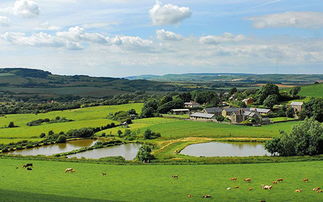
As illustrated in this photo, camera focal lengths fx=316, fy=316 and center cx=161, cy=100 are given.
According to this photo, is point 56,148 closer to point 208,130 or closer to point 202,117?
point 208,130

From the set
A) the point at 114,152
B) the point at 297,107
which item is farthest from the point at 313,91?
the point at 114,152

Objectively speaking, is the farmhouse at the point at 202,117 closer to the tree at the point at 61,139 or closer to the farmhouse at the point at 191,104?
the farmhouse at the point at 191,104

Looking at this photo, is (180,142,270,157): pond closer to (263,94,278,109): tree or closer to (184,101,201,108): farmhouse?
(263,94,278,109): tree

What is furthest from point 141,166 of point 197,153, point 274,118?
point 274,118

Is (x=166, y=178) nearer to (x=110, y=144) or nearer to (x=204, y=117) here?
(x=110, y=144)

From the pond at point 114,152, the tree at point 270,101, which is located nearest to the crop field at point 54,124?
the pond at point 114,152
